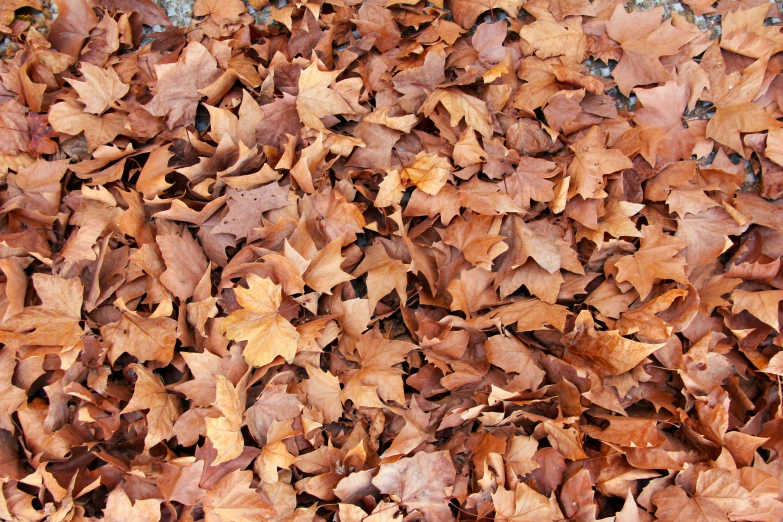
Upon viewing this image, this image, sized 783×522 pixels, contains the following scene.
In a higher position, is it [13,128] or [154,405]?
→ [13,128]

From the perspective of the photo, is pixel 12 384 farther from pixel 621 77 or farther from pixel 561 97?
pixel 621 77

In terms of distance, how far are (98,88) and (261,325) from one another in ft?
3.61

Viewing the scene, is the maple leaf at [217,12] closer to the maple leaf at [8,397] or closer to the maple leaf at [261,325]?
the maple leaf at [261,325]

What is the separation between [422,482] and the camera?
1708 millimetres

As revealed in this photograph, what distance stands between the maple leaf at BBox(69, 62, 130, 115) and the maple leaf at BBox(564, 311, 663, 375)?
1814mm

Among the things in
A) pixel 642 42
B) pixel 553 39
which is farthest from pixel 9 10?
pixel 642 42

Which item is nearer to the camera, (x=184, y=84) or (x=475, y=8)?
(x=184, y=84)

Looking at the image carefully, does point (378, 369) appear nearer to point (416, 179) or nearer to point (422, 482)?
point (422, 482)

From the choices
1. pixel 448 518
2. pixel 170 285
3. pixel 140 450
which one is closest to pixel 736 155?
pixel 448 518

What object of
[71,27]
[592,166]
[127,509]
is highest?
[71,27]

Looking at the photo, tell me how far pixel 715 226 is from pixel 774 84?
0.63 meters

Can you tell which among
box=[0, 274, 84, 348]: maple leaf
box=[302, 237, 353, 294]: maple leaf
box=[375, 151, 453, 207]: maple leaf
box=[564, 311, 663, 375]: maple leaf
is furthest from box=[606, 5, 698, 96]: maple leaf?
box=[0, 274, 84, 348]: maple leaf

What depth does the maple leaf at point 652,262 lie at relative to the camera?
1859 millimetres

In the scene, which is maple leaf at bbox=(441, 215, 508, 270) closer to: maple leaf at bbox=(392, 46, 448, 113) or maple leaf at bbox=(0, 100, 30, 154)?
maple leaf at bbox=(392, 46, 448, 113)
